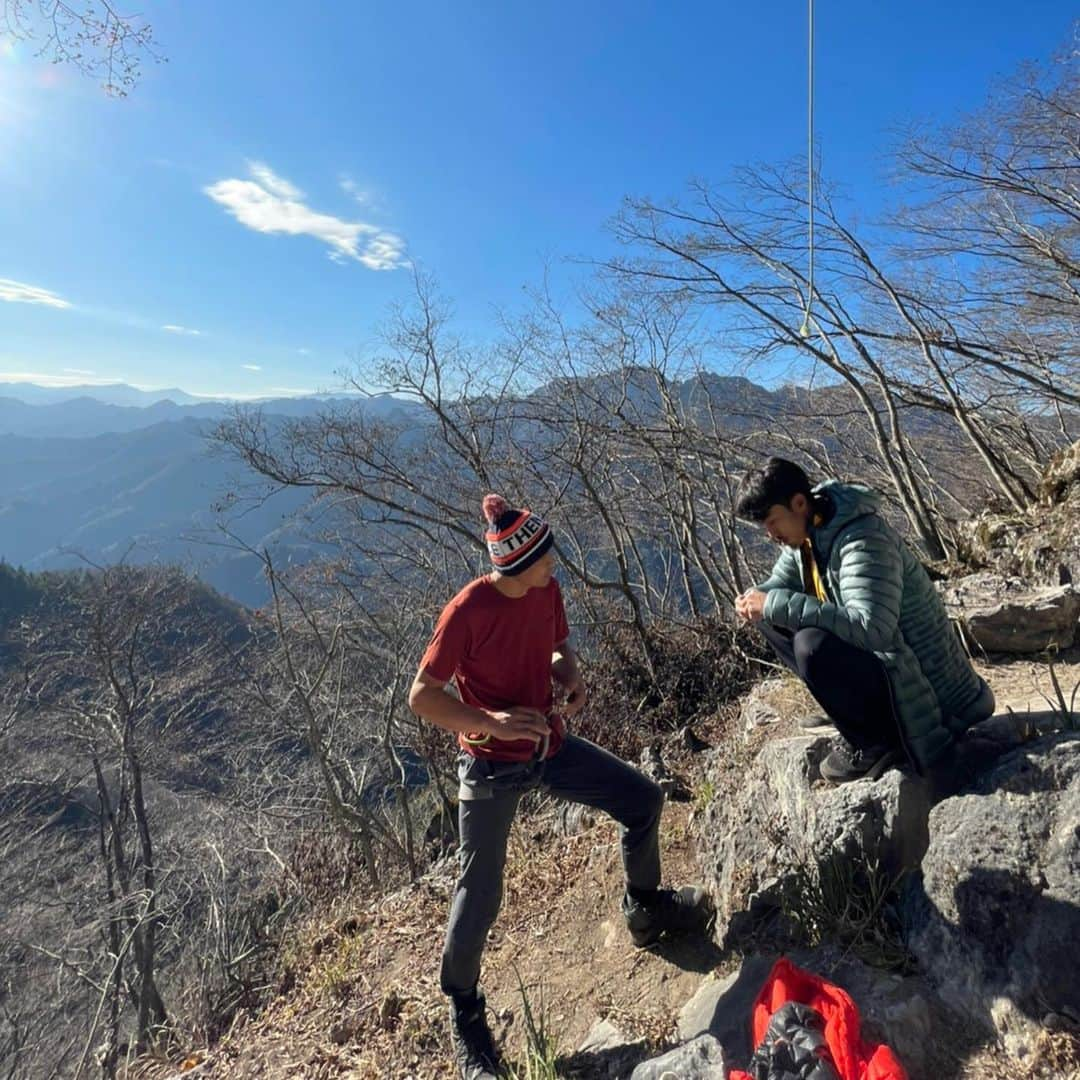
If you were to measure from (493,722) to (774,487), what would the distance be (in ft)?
4.11

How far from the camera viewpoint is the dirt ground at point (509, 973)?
2643mm

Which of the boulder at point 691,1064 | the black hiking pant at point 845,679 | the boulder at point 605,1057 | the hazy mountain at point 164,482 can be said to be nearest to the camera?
the boulder at point 691,1064

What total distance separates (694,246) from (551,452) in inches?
Answer: 123

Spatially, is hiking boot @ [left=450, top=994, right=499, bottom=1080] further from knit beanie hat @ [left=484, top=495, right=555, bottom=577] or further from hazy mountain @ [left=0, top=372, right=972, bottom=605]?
hazy mountain @ [left=0, top=372, right=972, bottom=605]

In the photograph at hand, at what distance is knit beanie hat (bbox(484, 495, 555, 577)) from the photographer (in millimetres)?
2309

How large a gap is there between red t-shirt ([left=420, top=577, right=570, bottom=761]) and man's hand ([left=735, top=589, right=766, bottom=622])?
2.33 feet

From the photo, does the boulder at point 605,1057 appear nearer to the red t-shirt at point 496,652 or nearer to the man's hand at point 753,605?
the red t-shirt at point 496,652

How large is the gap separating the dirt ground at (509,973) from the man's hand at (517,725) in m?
1.19

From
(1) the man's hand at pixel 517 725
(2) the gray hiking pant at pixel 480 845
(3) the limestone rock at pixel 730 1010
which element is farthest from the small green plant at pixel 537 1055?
(1) the man's hand at pixel 517 725

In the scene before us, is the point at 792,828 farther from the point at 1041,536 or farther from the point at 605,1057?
the point at 1041,536

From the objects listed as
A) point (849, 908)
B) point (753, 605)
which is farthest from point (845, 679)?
point (849, 908)

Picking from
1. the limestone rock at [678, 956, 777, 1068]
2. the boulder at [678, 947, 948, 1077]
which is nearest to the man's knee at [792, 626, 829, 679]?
the boulder at [678, 947, 948, 1077]

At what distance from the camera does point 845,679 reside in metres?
2.21

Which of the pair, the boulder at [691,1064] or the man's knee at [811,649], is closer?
the boulder at [691,1064]
